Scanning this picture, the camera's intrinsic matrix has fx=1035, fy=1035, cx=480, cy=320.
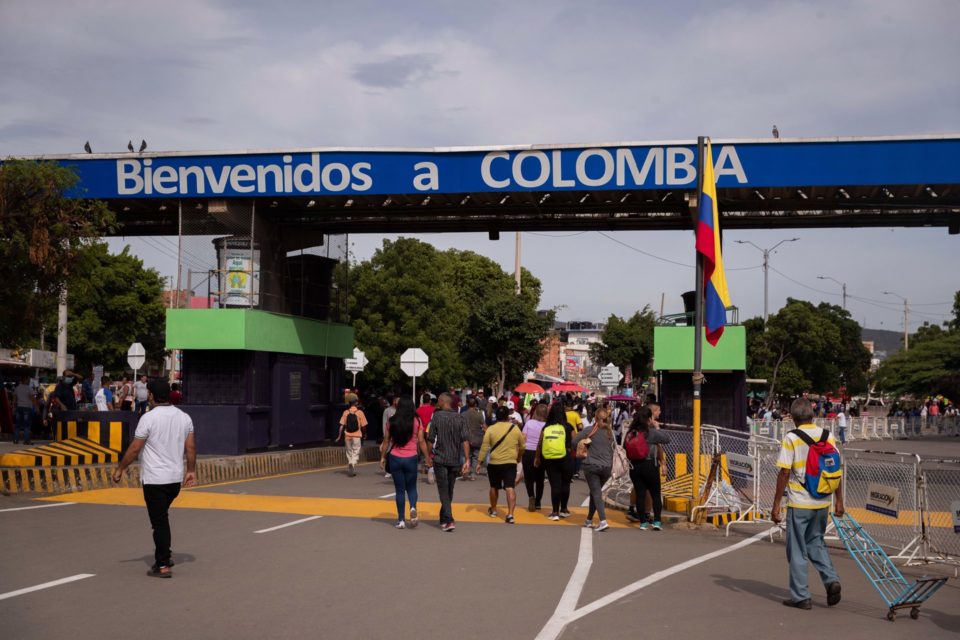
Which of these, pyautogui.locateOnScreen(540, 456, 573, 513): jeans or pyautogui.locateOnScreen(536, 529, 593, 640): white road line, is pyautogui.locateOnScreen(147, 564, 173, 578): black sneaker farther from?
pyautogui.locateOnScreen(540, 456, 573, 513): jeans

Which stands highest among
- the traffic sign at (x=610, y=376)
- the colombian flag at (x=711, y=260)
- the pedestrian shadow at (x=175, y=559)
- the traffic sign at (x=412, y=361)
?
the colombian flag at (x=711, y=260)

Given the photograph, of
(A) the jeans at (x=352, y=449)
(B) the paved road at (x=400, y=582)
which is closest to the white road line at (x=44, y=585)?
(B) the paved road at (x=400, y=582)

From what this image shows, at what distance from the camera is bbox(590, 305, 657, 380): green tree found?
7512 centimetres

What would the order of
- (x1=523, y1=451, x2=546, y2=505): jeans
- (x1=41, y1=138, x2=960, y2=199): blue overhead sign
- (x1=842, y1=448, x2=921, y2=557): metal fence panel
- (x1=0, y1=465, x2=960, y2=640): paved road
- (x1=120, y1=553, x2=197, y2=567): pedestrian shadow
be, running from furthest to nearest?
(x1=41, y1=138, x2=960, y2=199): blue overhead sign < (x1=523, y1=451, x2=546, y2=505): jeans < (x1=842, y1=448, x2=921, y2=557): metal fence panel < (x1=120, y1=553, x2=197, y2=567): pedestrian shadow < (x1=0, y1=465, x2=960, y2=640): paved road

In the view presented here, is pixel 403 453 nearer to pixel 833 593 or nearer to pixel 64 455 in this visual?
pixel 833 593

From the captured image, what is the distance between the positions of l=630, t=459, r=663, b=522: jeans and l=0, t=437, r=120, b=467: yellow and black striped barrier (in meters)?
10.5

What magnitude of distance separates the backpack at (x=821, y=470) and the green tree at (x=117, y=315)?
56.5 metres

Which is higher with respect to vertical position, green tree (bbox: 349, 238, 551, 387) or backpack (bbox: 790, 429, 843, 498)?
green tree (bbox: 349, 238, 551, 387)

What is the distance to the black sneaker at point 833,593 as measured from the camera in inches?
344

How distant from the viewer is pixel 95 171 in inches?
948

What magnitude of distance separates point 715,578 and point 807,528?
66.2 inches

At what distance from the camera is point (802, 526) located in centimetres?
885

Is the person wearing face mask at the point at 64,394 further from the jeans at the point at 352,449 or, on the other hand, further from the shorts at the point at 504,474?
the shorts at the point at 504,474

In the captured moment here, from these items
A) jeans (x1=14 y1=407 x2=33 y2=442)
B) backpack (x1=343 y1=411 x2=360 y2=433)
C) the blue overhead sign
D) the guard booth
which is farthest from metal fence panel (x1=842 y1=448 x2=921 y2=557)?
jeans (x1=14 y1=407 x2=33 y2=442)
